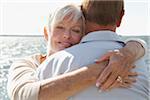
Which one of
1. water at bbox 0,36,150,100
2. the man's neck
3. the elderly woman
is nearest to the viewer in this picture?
the elderly woman

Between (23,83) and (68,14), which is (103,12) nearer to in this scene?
(68,14)

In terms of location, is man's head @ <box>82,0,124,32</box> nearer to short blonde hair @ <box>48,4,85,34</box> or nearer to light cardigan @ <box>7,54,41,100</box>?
short blonde hair @ <box>48,4,85,34</box>

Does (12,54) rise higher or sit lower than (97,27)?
lower

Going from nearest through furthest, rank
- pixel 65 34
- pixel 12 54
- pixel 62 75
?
1. pixel 62 75
2. pixel 65 34
3. pixel 12 54

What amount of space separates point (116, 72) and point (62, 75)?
0.56 ft

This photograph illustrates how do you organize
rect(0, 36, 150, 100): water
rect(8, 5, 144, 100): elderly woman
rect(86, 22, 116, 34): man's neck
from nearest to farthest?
1. rect(8, 5, 144, 100): elderly woman
2. rect(86, 22, 116, 34): man's neck
3. rect(0, 36, 150, 100): water

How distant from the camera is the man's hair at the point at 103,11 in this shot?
1220 millimetres

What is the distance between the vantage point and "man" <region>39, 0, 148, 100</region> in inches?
44.6

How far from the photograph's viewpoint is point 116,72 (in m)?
1.17

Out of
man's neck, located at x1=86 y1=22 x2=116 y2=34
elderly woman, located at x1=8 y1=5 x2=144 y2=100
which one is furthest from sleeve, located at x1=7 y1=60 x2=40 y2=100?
man's neck, located at x1=86 y1=22 x2=116 y2=34

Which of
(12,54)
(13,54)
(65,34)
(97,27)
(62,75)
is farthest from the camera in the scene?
(12,54)

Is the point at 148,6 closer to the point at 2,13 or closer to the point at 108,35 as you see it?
the point at 108,35

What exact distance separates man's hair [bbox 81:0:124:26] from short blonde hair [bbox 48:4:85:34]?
6 centimetres

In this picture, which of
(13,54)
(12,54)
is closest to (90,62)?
(13,54)
